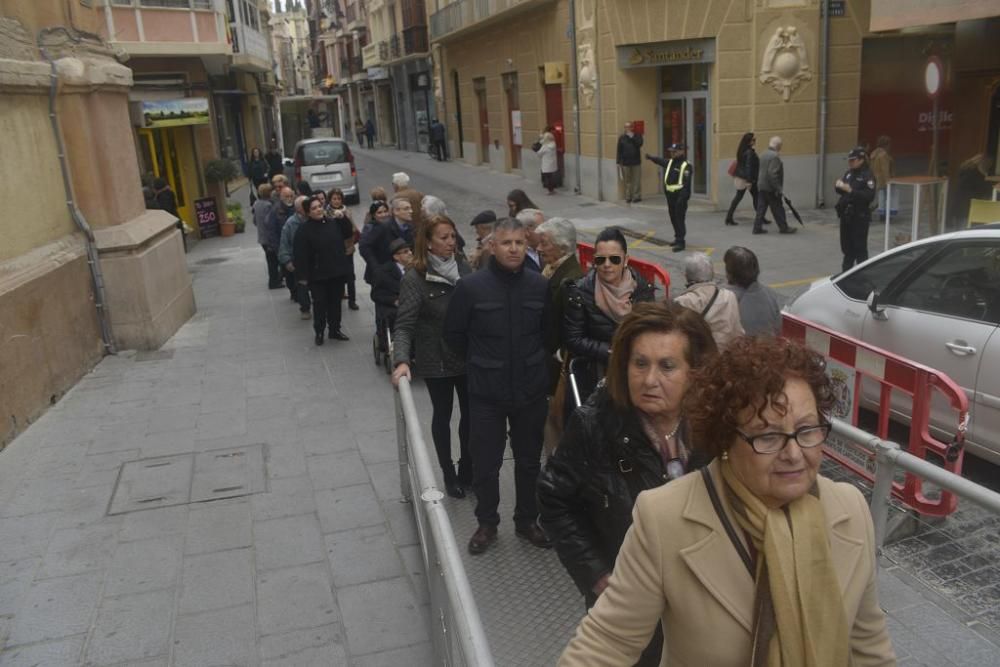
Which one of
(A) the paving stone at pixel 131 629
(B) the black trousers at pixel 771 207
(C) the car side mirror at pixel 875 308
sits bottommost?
(A) the paving stone at pixel 131 629

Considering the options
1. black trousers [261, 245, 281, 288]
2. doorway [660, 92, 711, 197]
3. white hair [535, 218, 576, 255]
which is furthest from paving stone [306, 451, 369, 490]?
doorway [660, 92, 711, 197]

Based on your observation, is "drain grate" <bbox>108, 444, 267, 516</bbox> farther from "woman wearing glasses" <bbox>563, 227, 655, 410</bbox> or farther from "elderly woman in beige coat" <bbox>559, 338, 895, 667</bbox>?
"elderly woman in beige coat" <bbox>559, 338, 895, 667</bbox>

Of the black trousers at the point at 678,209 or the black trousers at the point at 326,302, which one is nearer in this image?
the black trousers at the point at 326,302

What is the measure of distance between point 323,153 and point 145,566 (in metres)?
19.6

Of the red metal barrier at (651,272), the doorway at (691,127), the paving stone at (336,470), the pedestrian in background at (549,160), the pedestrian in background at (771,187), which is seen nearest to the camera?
the paving stone at (336,470)

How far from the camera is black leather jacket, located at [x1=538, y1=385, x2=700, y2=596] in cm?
265

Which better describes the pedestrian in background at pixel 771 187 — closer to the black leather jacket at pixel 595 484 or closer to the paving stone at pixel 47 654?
the black leather jacket at pixel 595 484

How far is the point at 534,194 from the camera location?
23.5m

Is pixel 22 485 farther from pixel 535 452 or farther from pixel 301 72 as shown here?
pixel 301 72

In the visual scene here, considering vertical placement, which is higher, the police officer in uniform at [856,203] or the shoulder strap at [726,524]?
the shoulder strap at [726,524]

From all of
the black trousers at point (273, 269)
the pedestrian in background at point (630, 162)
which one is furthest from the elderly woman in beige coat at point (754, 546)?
the pedestrian in background at point (630, 162)

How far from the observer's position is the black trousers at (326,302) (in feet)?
30.4

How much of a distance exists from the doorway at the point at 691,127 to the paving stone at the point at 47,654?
655 inches

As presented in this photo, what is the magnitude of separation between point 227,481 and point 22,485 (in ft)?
4.53
